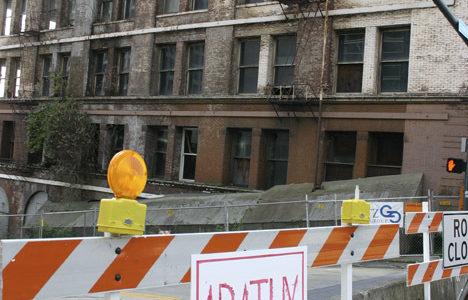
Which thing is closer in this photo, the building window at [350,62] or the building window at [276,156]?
the building window at [350,62]

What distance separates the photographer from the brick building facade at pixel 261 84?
19.1m

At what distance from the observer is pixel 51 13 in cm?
3253

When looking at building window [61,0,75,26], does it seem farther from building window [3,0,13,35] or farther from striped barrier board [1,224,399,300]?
striped barrier board [1,224,399,300]

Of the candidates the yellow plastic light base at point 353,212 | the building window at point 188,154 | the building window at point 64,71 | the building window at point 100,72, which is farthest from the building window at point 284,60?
the yellow plastic light base at point 353,212

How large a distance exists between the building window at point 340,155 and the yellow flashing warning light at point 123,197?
18.4 metres

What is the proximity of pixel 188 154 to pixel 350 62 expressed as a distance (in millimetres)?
8762

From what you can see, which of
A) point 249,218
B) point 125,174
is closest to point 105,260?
point 125,174

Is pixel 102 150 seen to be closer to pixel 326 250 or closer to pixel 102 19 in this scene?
pixel 102 19

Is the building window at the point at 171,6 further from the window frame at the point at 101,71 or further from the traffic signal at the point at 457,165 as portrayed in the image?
the traffic signal at the point at 457,165

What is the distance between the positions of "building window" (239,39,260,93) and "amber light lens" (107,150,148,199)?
67.3 feet

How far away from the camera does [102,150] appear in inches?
1117

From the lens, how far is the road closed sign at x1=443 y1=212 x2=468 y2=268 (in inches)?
246

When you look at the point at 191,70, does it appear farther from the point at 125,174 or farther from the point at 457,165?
the point at 125,174

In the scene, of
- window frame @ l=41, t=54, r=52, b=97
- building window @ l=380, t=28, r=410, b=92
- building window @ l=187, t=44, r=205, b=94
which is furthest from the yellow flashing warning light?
window frame @ l=41, t=54, r=52, b=97
